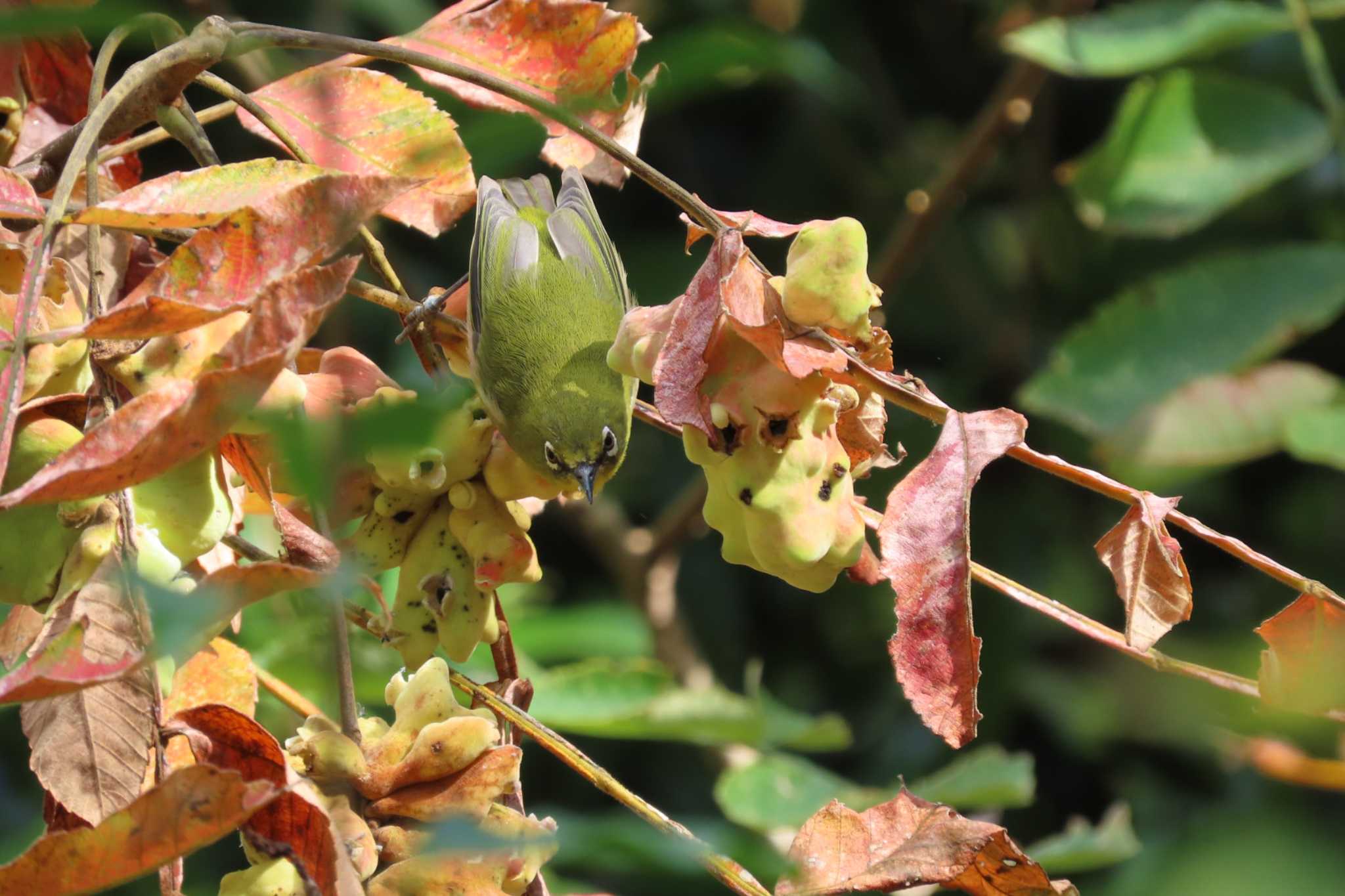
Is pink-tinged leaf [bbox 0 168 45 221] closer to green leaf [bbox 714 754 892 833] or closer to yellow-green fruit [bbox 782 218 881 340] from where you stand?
yellow-green fruit [bbox 782 218 881 340]

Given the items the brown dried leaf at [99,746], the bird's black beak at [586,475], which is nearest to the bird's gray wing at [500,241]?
the bird's black beak at [586,475]

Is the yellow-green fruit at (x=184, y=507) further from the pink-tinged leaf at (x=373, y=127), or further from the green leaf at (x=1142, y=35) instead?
the green leaf at (x=1142, y=35)

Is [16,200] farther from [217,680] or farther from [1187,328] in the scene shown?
[1187,328]

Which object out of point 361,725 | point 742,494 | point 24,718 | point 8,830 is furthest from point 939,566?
point 8,830

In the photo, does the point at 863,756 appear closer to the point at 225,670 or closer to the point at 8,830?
the point at 8,830

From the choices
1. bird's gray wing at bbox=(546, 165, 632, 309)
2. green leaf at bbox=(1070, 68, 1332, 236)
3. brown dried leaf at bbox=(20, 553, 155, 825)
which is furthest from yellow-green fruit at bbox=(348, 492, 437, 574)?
green leaf at bbox=(1070, 68, 1332, 236)

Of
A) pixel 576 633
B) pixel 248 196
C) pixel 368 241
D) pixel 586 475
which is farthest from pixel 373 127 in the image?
pixel 576 633
